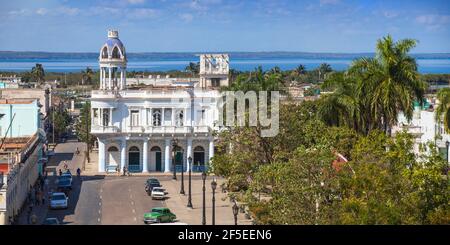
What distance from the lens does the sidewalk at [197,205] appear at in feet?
118

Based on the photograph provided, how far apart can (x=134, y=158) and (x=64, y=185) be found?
443 inches

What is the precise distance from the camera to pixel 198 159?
5759cm

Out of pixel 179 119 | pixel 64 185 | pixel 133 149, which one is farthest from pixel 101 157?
pixel 64 185

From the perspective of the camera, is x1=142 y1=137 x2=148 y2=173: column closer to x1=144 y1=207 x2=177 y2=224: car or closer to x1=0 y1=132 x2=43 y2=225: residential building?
x1=0 y1=132 x2=43 y2=225: residential building

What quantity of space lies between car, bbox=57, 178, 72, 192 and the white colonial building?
8.96 metres

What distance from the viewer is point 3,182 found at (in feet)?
108

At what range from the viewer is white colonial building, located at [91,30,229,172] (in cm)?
5641

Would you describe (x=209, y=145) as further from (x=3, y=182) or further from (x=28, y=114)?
(x=3, y=182)

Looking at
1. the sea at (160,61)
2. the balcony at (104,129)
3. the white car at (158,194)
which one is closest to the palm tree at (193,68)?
the sea at (160,61)

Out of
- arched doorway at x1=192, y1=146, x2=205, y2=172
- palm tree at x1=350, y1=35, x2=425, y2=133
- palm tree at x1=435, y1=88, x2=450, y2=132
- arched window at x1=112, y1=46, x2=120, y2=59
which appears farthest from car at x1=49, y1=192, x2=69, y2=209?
arched window at x1=112, y1=46, x2=120, y2=59

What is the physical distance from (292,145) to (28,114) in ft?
76.2

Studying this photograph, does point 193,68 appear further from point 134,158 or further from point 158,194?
point 158,194
